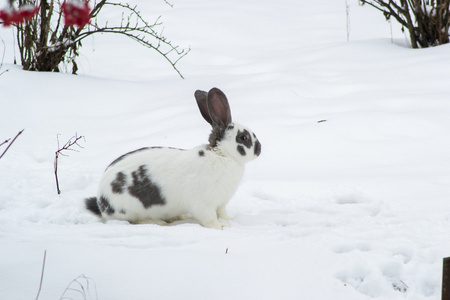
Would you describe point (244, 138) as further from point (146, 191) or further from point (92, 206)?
point (92, 206)

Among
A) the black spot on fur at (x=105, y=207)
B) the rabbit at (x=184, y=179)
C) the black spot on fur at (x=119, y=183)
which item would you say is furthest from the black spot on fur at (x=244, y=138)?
the black spot on fur at (x=105, y=207)

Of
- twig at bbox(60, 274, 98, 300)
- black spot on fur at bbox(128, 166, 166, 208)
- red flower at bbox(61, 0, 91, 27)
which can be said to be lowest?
black spot on fur at bbox(128, 166, 166, 208)

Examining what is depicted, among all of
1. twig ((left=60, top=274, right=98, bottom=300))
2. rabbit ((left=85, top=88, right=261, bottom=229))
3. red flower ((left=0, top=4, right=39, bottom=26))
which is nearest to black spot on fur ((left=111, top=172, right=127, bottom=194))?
rabbit ((left=85, top=88, right=261, bottom=229))

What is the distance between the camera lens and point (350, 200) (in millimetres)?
3227

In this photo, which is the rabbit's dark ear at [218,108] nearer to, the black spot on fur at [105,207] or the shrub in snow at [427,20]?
the black spot on fur at [105,207]

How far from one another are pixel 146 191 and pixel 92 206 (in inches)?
16.0

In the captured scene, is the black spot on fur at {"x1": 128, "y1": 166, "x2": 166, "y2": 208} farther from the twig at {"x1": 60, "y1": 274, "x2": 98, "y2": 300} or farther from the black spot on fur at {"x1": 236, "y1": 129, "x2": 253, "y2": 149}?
the twig at {"x1": 60, "y1": 274, "x2": 98, "y2": 300}

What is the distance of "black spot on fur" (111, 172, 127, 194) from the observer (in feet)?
9.80

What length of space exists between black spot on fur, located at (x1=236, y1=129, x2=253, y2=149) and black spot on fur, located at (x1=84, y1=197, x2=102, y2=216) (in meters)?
0.86

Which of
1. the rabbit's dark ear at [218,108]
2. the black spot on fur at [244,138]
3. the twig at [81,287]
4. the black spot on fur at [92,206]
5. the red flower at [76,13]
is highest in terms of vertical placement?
the red flower at [76,13]

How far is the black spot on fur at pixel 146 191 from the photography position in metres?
2.97

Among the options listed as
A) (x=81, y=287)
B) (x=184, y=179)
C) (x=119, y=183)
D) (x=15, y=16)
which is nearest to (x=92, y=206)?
(x=119, y=183)

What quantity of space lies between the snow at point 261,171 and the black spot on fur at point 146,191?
18 centimetres

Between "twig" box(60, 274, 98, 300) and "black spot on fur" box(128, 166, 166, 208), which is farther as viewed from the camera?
"black spot on fur" box(128, 166, 166, 208)
